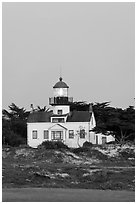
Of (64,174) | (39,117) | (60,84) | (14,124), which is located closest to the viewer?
(64,174)

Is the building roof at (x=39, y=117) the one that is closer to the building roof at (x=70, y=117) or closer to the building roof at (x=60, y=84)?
the building roof at (x=70, y=117)

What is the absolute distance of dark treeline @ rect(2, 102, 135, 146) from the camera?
41.8 metres

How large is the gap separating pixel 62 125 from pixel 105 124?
6.91 metres

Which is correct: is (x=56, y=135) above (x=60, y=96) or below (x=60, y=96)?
below

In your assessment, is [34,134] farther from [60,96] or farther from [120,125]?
[120,125]

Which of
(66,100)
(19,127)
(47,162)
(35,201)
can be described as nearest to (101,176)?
(35,201)

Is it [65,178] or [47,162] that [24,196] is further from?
[47,162]

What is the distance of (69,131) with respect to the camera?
49062 mm

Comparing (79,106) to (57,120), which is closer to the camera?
(57,120)

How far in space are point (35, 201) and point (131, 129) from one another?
30285mm

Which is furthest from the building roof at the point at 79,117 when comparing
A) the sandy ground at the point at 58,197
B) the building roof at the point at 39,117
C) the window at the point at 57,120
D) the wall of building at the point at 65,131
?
the sandy ground at the point at 58,197

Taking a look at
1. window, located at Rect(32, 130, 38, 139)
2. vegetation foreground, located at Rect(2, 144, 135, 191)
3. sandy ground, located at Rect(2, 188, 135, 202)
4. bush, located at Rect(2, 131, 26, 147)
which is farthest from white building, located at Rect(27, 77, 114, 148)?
sandy ground, located at Rect(2, 188, 135, 202)

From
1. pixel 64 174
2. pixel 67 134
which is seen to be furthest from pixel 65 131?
pixel 64 174

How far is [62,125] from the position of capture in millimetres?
Answer: 49469
